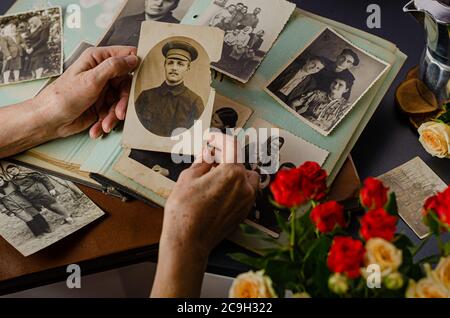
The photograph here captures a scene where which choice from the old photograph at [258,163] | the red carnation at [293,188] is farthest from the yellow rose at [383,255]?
the old photograph at [258,163]

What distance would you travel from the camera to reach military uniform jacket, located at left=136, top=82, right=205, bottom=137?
43.2 inches

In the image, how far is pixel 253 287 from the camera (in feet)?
2.58

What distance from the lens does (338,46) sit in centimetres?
121

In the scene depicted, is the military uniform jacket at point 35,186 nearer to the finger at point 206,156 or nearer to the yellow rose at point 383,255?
the finger at point 206,156

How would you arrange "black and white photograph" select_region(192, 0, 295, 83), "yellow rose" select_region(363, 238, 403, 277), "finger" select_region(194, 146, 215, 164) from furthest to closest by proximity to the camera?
"black and white photograph" select_region(192, 0, 295, 83) → "finger" select_region(194, 146, 215, 164) → "yellow rose" select_region(363, 238, 403, 277)

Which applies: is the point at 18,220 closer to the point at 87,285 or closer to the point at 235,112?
the point at 235,112

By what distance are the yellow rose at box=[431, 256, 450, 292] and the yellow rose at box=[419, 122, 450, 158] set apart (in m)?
0.36

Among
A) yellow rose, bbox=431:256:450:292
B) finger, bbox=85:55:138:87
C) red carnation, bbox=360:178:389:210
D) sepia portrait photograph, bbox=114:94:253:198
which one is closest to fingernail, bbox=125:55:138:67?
finger, bbox=85:55:138:87

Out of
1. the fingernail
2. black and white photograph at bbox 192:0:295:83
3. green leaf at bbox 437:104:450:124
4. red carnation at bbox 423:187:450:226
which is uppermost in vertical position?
red carnation at bbox 423:187:450:226

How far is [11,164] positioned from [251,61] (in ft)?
1.56

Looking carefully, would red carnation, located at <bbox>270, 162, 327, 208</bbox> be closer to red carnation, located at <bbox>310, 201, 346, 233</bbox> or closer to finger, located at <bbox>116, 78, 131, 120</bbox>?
red carnation, located at <bbox>310, 201, 346, 233</bbox>

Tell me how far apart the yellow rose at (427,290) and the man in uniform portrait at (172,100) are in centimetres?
49

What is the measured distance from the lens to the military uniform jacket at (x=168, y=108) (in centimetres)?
110

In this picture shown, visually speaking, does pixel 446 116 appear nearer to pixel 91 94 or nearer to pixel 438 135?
pixel 438 135
